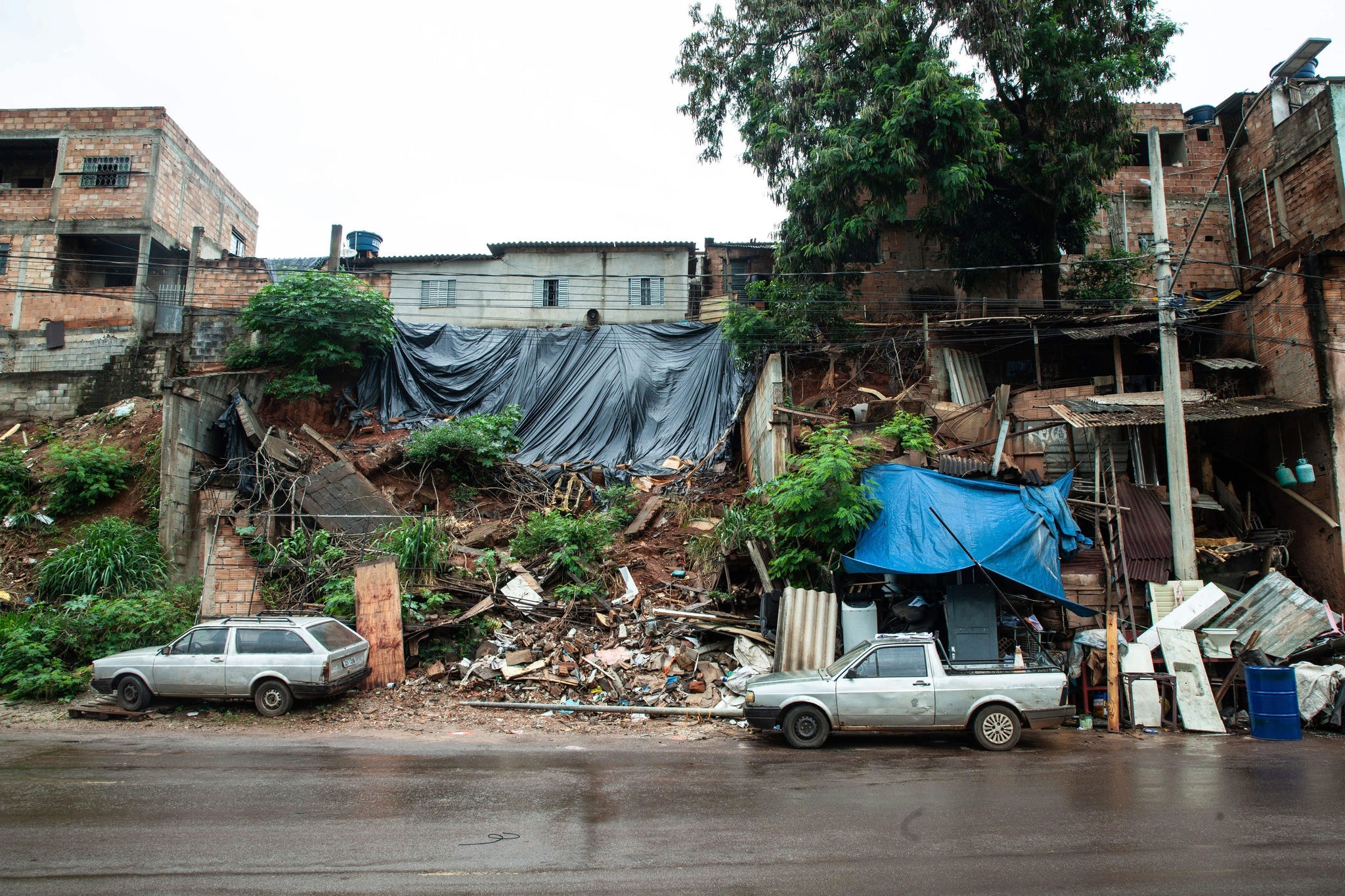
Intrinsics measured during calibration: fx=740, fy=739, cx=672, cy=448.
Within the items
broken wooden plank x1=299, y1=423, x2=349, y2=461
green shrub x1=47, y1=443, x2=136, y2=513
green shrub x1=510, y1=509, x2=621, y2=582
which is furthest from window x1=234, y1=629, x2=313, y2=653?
green shrub x1=47, y1=443, x2=136, y2=513

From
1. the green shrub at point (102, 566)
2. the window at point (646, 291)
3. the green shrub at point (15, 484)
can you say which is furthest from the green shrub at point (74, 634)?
the window at point (646, 291)

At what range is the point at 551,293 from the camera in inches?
1114

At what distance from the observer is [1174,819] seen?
6.19 m

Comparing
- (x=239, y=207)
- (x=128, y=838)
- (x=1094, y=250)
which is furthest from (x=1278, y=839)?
(x=239, y=207)

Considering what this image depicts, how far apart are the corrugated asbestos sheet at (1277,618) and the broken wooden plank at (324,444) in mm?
18079

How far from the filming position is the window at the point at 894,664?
9.34 metres

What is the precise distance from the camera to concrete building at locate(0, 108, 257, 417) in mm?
22969

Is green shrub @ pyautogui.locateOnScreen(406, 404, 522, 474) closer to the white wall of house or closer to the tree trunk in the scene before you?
the white wall of house

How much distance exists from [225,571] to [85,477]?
5899 mm

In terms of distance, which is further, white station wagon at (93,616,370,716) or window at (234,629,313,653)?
window at (234,629,313,653)

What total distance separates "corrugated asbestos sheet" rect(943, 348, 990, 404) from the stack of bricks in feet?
51.2

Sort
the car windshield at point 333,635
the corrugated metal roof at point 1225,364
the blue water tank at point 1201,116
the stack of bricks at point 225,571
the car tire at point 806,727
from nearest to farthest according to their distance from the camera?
the car tire at point 806,727
the car windshield at point 333,635
the stack of bricks at point 225,571
the corrugated metal roof at point 1225,364
the blue water tank at point 1201,116

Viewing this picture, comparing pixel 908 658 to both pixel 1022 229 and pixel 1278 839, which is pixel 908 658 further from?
pixel 1022 229

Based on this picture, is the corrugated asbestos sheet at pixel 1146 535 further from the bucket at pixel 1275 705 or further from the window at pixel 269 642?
the window at pixel 269 642
